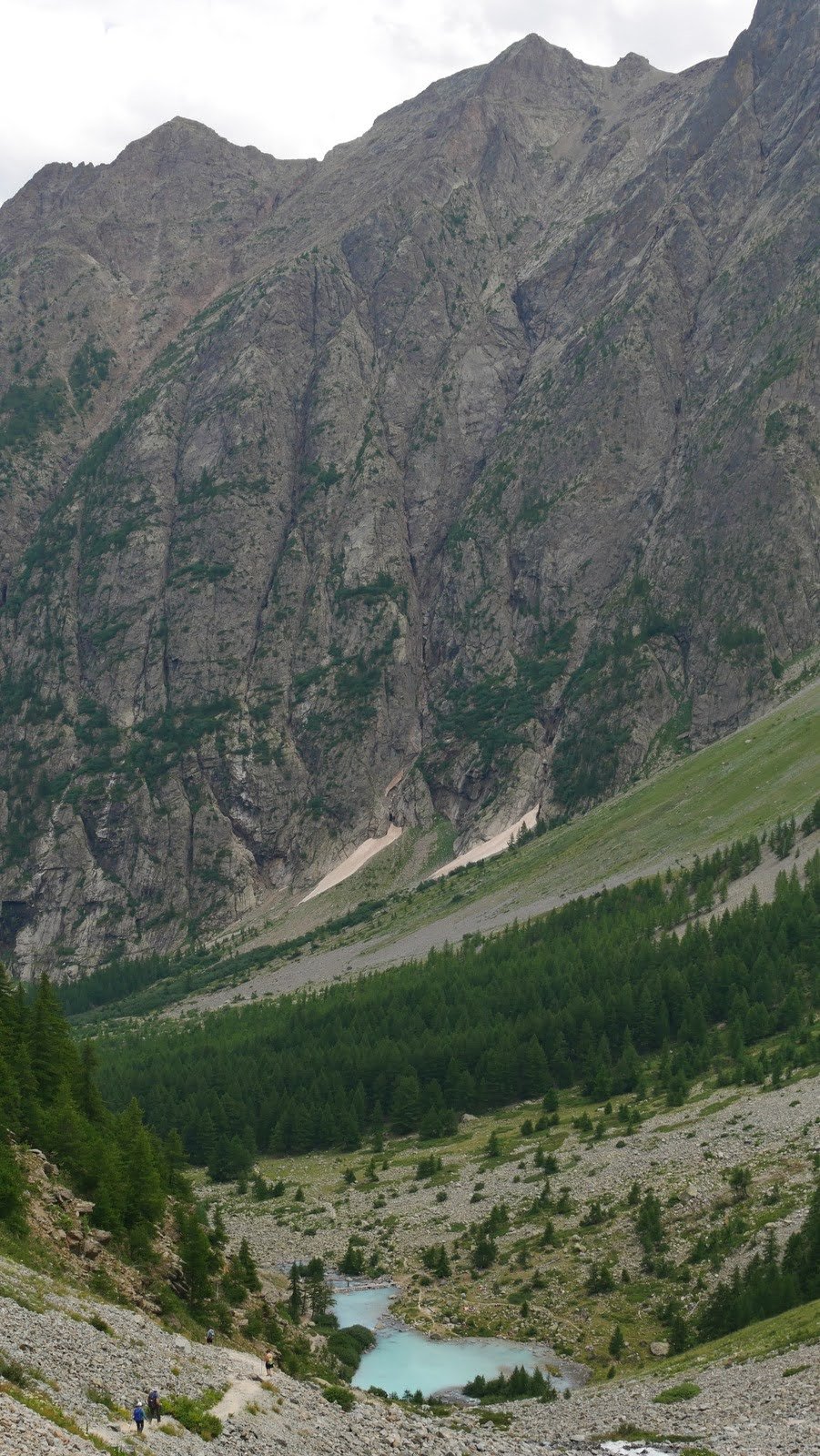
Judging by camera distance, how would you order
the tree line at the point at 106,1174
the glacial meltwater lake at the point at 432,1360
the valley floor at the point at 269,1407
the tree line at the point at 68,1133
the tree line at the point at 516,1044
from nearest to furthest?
the valley floor at the point at 269,1407 → the tree line at the point at 106,1174 → the tree line at the point at 68,1133 → the glacial meltwater lake at the point at 432,1360 → the tree line at the point at 516,1044

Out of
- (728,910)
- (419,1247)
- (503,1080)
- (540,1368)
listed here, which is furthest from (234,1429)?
(728,910)

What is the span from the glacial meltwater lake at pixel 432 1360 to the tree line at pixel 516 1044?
48.9 meters

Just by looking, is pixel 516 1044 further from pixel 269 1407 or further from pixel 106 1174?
pixel 269 1407

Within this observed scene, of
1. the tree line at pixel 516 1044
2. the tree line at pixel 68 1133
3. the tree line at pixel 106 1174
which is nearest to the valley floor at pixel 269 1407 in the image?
the tree line at pixel 106 1174

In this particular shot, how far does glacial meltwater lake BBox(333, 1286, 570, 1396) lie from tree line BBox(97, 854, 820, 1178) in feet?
160

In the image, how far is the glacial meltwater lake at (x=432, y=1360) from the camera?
7662 cm

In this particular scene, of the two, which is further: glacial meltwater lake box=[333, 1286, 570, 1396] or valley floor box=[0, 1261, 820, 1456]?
glacial meltwater lake box=[333, 1286, 570, 1396]

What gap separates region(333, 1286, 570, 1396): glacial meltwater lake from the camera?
76.6 meters

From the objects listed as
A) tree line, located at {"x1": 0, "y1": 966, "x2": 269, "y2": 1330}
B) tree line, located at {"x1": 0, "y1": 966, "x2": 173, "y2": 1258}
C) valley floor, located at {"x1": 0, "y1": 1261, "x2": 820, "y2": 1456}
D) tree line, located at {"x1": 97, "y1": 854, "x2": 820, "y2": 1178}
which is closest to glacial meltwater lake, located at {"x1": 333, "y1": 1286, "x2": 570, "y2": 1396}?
valley floor, located at {"x1": 0, "y1": 1261, "x2": 820, "y2": 1456}

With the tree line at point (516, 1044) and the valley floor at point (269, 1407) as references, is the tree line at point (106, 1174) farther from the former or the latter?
the tree line at point (516, 1044)

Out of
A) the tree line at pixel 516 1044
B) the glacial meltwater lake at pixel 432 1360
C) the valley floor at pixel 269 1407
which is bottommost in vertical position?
the tree line at pixel 516 1044

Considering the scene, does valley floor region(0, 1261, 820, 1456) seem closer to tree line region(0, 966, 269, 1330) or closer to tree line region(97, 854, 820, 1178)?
tree line region(0, 966, 269, 1330)

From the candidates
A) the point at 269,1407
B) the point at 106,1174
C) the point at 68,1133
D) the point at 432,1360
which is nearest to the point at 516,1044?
the point at 432,1360

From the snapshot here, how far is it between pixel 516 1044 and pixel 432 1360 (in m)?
79.4
